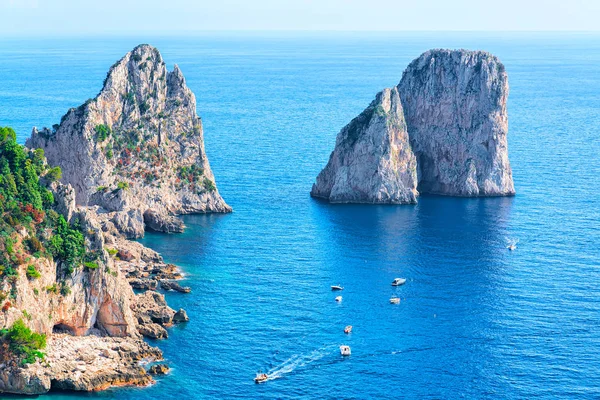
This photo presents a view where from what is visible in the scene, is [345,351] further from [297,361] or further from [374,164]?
[374,164]

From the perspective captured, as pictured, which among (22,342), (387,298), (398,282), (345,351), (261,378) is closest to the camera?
(22,342)

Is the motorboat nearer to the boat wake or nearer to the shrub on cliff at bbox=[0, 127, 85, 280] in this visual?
the boat wake

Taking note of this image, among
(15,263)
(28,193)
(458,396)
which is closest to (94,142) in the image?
(28,193)

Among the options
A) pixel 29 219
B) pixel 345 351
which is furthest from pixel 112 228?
pixel 345 351

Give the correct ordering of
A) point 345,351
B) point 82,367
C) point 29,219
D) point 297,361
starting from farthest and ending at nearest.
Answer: point 345,351, point 297,361, point 29,219, point 82,367

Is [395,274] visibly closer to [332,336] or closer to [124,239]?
[332,336]

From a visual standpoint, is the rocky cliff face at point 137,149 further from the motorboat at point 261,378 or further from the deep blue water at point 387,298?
the motorboat at point 261,378
